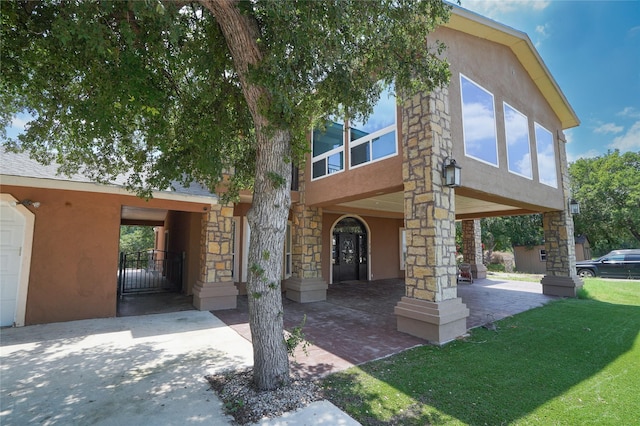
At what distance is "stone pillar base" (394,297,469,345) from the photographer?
520cm

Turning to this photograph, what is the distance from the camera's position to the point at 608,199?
2084 cm

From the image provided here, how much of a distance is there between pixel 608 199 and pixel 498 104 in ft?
68.0

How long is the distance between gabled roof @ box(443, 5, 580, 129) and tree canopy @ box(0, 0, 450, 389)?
2.79 meters

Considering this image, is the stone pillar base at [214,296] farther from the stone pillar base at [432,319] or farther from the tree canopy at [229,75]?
the stone pillar base at [432,319]

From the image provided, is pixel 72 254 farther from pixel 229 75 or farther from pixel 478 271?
pixel 478 271

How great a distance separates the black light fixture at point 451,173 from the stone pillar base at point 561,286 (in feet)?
23.8

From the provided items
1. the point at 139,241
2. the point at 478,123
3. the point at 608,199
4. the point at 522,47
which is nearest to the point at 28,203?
the point at 478,123

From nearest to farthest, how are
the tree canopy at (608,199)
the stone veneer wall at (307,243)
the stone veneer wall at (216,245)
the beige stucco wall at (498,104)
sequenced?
1. the beige stucco wall at (498,104)
2. the stone veneer wall at (216,245)
3. the stone veneer wall at (307,243)
4. the tree canopy at (608,199)

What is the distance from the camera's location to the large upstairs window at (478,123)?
649 centimetres

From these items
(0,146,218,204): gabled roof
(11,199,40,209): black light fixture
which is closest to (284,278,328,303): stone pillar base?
(0,146,218,204): gabled roof

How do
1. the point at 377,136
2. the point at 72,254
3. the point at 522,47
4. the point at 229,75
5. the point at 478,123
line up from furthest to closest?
the point at 522,47
the point at 377,136
the point at 478,123
the point at 72,254
the point at 229,75

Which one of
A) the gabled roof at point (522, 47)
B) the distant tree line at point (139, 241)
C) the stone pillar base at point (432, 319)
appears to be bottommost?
the stone pillar base at point (432, 319)

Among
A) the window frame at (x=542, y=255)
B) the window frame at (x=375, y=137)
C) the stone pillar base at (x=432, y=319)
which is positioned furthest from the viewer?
the window frame at (x=542, y=255)

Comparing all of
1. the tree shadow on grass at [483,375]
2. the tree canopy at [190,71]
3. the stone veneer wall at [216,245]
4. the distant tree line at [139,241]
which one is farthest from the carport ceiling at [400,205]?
the distant tree line at [139,241]
